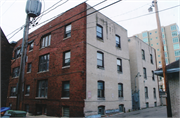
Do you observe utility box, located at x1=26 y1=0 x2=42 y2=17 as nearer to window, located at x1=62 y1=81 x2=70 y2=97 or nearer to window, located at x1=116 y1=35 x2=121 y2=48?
window, located at x1=62 y1=81 x2=70 y2=97

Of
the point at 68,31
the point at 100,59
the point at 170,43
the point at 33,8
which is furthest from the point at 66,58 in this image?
the point at 170,43

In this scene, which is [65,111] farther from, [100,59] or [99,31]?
[99,31]

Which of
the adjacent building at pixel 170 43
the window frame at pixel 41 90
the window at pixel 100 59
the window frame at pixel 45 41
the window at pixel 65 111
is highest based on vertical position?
the adjacent building at pixel 170 43

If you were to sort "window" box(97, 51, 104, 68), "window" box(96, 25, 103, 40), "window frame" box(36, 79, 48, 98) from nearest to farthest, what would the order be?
"window" box(97, 51, 104, 68) < "window" box(96, 25, 103, 40) < "window frame" box(36, 79, 48, 98)

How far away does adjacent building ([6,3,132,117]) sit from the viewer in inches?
586

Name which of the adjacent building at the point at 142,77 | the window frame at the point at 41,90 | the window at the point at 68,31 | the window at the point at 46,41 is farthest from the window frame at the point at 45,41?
the adjacent building at the point at 142,77

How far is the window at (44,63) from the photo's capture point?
19.1 m

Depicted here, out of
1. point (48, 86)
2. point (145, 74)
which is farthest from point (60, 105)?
point (145, 74)

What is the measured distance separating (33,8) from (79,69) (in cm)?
669

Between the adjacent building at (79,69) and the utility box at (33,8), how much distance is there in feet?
5.45

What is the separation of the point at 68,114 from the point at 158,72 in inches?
374

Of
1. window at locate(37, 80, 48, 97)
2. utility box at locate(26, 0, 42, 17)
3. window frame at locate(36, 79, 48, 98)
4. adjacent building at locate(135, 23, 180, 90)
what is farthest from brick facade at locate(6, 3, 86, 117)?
adjacent building at locate(135, 23, 180, 90)

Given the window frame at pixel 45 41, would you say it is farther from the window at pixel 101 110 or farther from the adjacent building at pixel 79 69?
the window at pixel 101 110

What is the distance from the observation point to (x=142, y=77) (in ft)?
79.7
